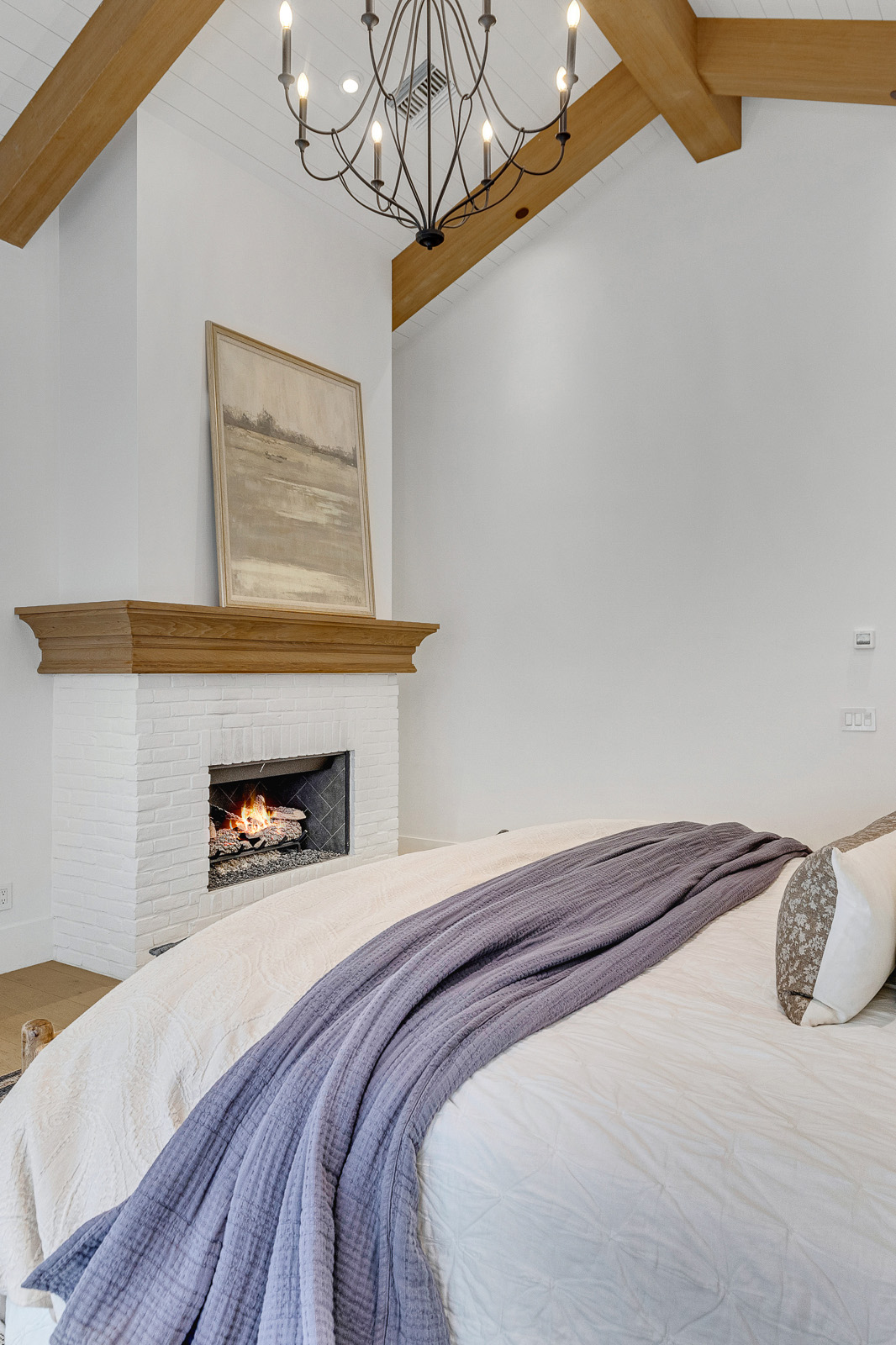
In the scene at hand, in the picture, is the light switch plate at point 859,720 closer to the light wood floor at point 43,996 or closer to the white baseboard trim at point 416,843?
the white baseboard trim at point 416,843

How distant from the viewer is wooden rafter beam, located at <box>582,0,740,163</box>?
354cm

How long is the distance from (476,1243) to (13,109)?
382 cm

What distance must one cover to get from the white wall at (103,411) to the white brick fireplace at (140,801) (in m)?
0.12

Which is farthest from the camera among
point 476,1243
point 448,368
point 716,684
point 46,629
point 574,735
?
point 448,368

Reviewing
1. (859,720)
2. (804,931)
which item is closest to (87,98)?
(804,931)

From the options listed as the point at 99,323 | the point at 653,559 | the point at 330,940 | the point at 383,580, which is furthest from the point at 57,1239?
the point at 653,559

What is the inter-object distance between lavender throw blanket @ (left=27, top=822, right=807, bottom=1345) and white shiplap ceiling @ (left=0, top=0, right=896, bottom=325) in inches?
129

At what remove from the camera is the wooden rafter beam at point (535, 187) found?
13.9 feet

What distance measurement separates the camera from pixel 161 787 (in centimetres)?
338

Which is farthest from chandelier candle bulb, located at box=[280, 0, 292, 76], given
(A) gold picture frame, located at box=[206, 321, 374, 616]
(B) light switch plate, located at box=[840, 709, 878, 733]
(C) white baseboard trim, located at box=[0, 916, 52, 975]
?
(B) light switch plate, located at box=[840, 709, 878, 733]

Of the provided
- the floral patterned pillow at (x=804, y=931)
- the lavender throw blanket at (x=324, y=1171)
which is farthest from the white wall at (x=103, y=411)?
the floral patterned pillow at (x=804, y=931)

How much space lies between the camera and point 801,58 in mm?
3686

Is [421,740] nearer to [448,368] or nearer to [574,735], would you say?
[574,735]

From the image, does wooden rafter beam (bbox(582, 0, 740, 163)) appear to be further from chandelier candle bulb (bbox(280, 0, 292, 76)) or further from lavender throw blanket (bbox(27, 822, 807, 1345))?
lavender throw blanket (bbox(27, 822, 807, 1345))
